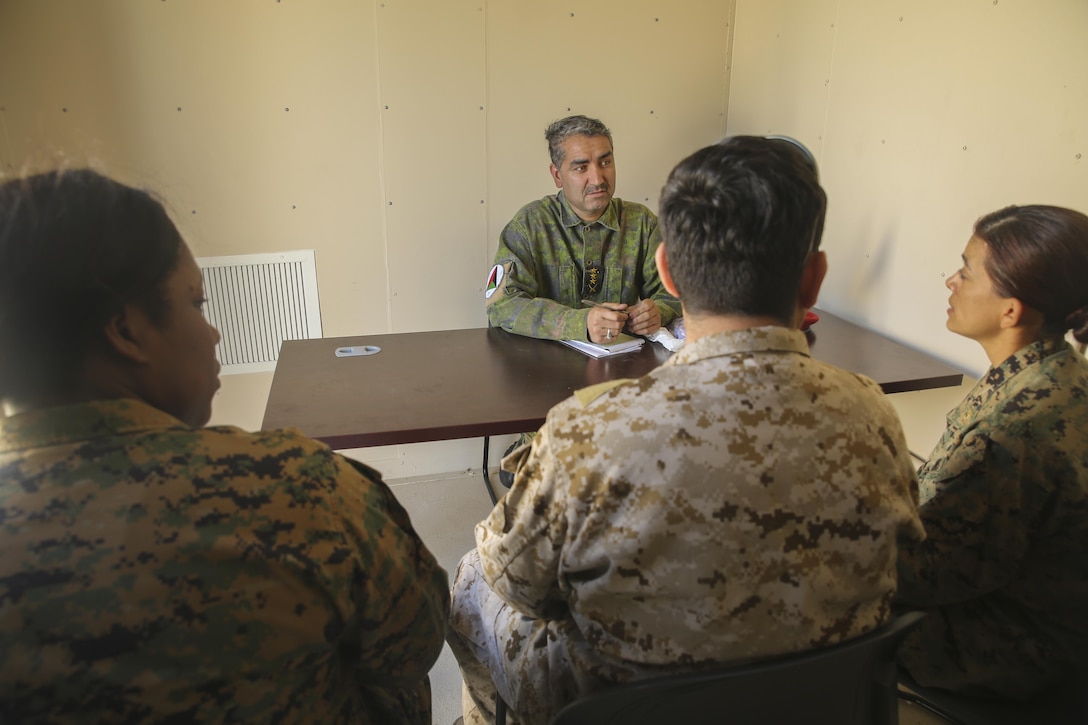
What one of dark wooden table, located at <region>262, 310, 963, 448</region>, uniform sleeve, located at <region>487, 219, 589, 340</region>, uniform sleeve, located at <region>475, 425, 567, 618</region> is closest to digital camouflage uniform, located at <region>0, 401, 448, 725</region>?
uniform sleeve, located at <region>475, 425, 567, 618</region>

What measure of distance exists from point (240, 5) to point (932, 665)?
101 inches

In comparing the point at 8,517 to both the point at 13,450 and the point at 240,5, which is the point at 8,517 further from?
the point at 240,5

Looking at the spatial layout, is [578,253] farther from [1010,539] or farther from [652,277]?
[1010,539]

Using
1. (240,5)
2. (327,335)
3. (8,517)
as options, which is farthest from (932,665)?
(240,5)

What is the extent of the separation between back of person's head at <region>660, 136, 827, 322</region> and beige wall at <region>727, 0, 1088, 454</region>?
1.06 meters

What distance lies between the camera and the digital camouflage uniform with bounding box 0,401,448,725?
0.59 m

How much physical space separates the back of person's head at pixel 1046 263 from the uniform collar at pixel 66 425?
1355 mm

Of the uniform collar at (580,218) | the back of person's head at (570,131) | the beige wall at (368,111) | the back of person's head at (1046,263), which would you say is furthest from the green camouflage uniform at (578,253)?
the back of person's head at (1046,263)

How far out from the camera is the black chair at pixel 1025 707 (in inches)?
42.4

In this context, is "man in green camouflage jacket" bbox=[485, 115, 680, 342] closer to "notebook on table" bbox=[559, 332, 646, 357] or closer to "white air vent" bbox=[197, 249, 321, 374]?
"notebook on table" bbox=[559, 332, 646, 357]

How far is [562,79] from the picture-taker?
256 centimetres

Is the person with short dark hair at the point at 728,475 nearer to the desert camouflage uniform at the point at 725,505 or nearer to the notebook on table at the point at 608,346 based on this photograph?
the desert camouflage uniform at the point at 725,505

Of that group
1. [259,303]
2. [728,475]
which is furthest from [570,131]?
[728,475]

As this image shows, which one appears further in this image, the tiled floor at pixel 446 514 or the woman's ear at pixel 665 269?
the tiled floor at pixel 446 514
